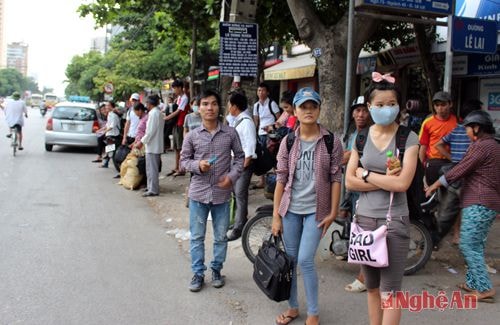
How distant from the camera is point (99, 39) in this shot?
128 meters

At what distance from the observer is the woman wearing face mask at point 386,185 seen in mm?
3275

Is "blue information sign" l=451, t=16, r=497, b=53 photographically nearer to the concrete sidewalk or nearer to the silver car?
→ the concrete sidewalk

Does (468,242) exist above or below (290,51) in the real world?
below

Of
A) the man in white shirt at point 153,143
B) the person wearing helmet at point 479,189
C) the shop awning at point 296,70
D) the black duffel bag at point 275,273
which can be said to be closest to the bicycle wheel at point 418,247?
the person wearing helmet at point 479,189

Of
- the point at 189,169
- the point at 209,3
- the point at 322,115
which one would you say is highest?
the point at 209,3

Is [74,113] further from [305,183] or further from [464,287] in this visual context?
[464,287]

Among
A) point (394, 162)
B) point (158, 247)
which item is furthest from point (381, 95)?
point (158, 247)

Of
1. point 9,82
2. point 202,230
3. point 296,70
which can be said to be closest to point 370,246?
point 202,230

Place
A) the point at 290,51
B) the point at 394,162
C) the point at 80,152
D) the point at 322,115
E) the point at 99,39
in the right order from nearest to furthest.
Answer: the point at 394,162, the point at 322,115, the point at 80,152, the point at 290,51, the point at 99,39

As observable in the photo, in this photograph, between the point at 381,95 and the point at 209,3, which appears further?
the point at 209,3

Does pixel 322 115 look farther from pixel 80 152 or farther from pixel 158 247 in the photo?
pixel 80 152

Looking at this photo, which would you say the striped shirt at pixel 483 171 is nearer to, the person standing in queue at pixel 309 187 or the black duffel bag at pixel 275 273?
the person standing in queue at pixel 309 187

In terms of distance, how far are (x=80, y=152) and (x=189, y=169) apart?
12861 mm

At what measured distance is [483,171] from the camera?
4566mm
